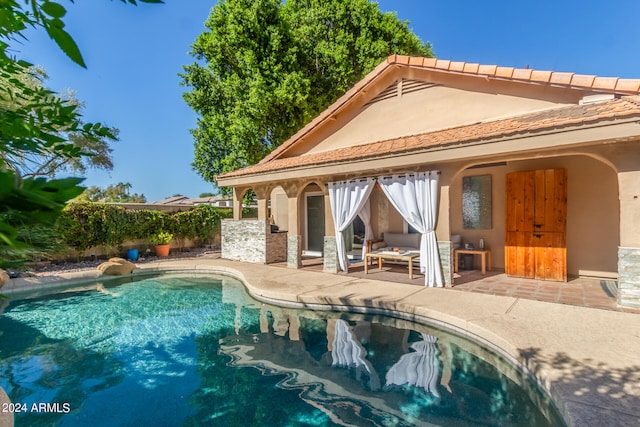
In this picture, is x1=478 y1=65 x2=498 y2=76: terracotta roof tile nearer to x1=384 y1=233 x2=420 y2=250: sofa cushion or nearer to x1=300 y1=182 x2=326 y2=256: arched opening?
x1=384 y1=233 x2=420 y2=250: sofa cushion

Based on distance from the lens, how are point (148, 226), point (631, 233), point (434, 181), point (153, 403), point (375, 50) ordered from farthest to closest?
point (375, 50) < point (148, 226) < point (434, 181) < point (631, 233) < point (153, 403)

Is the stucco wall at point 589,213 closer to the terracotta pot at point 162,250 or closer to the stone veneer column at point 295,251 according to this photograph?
the stone veneer column at point 295,251

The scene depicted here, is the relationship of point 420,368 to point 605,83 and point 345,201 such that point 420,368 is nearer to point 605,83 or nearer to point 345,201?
point 345,201

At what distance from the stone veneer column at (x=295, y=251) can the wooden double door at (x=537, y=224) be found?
6.83 metres

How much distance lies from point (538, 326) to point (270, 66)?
57.9 ft

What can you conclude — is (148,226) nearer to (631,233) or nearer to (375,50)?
(375,50)

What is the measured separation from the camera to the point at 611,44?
58.8ft

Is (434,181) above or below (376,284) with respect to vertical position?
above

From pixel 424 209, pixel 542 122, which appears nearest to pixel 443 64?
pixel 542 122

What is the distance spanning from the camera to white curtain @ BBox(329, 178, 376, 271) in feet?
34.7

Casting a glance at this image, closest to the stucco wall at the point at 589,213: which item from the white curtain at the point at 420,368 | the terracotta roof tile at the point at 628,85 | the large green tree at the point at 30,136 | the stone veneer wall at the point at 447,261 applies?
the terracotta roof tile at the point at 628,85

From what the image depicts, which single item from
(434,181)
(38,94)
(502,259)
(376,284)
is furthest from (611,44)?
(38,94)

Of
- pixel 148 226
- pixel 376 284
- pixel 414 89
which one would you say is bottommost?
pixel 376 284

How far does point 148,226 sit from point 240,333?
11.8 m
